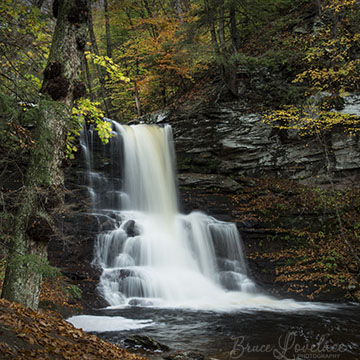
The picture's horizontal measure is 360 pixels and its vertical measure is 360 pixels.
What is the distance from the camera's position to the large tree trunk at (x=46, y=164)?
14.8 ft

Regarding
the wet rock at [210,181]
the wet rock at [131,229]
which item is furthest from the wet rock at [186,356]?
the wet rock at [210,181]

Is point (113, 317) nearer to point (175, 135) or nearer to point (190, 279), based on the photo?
point (190, 279)

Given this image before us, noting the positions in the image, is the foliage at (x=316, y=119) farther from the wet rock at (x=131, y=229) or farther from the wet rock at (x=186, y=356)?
the wet rock at (x=186, y=356)

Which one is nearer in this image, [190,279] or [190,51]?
[190,279]

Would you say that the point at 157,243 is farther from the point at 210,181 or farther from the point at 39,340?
the point at 39,340

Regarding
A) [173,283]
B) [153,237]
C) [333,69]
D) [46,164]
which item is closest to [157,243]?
[153,237]

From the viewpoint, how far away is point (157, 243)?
12.4 m

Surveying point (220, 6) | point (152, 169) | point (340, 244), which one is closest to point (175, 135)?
point (152, 169)

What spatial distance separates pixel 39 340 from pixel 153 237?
9014 millimetres

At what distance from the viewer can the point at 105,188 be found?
602 inches

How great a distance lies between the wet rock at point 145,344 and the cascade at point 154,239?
350cm

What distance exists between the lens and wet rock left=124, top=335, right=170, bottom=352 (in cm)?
599

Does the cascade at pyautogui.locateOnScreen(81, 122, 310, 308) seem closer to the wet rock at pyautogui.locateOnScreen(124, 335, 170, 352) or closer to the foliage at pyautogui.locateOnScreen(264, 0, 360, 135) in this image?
the wet rock at pyautogui.locateOnScreen(124, 335, 170, 352)

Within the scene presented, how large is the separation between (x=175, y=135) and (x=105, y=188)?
4.81 m
